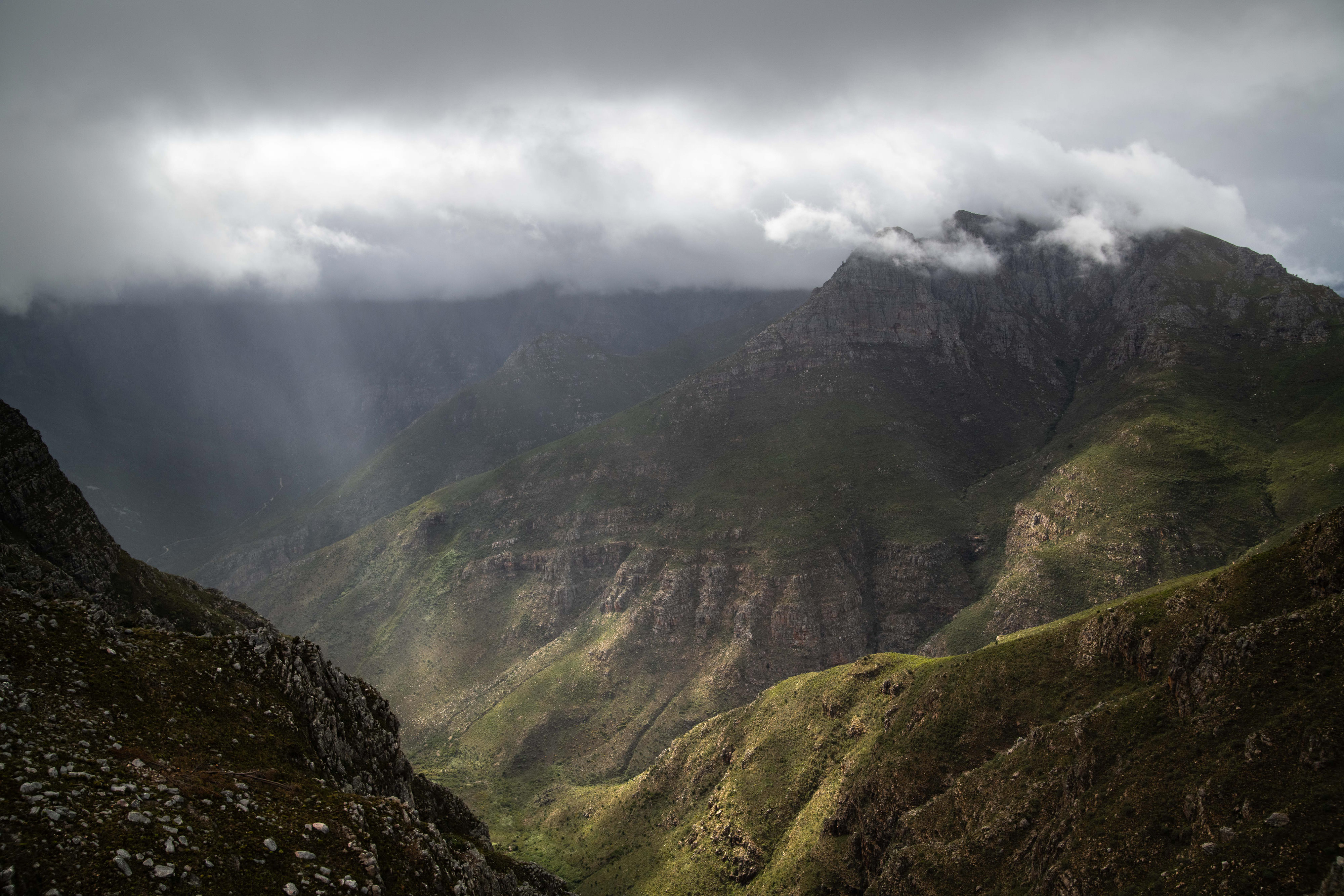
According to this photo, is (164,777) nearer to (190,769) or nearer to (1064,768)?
(190,769)

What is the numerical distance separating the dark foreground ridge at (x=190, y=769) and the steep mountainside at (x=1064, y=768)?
5749 centimetres

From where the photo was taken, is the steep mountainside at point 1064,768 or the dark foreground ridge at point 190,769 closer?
the dark foreground ridge at point 190,769

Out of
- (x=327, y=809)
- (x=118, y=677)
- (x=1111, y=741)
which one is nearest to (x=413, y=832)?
(x=327, y=809)

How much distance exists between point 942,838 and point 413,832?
74195mm

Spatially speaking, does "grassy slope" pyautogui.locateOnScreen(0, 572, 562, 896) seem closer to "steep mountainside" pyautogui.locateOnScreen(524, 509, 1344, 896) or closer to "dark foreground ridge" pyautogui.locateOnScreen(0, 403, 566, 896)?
"dark foreground ridge" pyautogui.locateOnScreen(0, 403, 566, 896)

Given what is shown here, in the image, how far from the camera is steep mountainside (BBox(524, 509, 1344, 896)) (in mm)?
61125

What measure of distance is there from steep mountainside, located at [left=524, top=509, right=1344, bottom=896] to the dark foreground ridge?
57.5 metres

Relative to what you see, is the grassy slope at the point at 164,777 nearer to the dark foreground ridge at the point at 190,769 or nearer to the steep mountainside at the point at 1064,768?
the dark foreground ridge at the point at 190,769

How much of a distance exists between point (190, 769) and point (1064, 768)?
88.1 meters

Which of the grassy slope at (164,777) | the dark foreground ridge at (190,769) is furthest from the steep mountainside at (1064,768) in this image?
the grassy slope at (164,777)

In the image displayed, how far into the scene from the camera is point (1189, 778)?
68500 mm

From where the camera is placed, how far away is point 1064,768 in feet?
278

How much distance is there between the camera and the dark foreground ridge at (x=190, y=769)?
29109 millimetres

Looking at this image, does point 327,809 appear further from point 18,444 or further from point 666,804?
point 666,804
